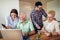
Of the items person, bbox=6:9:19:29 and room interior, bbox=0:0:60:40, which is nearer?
room interior, bbox=0:0:60:40

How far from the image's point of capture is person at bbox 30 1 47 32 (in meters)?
3.65

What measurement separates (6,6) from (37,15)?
2.51ft

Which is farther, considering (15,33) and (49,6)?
(49,6)

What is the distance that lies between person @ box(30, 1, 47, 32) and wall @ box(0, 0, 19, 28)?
42 cm

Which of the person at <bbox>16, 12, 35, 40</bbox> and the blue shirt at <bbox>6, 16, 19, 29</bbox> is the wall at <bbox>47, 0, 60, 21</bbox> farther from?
the blue shirt at <bbox>6, 16, 19, 29</bbox>

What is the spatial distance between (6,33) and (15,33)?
19 centimetres

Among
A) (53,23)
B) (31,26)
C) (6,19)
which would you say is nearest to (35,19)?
(31,26)

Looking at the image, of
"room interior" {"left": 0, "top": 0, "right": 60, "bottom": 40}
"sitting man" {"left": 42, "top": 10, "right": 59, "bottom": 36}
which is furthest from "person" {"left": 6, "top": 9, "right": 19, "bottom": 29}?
"sitting man" {"left": 42, "top": 10, "right": 59, "bottom": 36}

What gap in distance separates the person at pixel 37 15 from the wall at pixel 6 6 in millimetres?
424

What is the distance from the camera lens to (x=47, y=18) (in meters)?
3.63

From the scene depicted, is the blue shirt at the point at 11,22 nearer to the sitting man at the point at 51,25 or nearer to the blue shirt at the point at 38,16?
the blue shirt at the point at 38,16

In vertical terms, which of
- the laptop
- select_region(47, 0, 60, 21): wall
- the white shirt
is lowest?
the laptop

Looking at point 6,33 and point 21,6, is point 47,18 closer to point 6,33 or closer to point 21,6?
point 21,6

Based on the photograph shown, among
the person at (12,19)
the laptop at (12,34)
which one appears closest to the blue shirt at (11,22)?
the person at (12,19)
